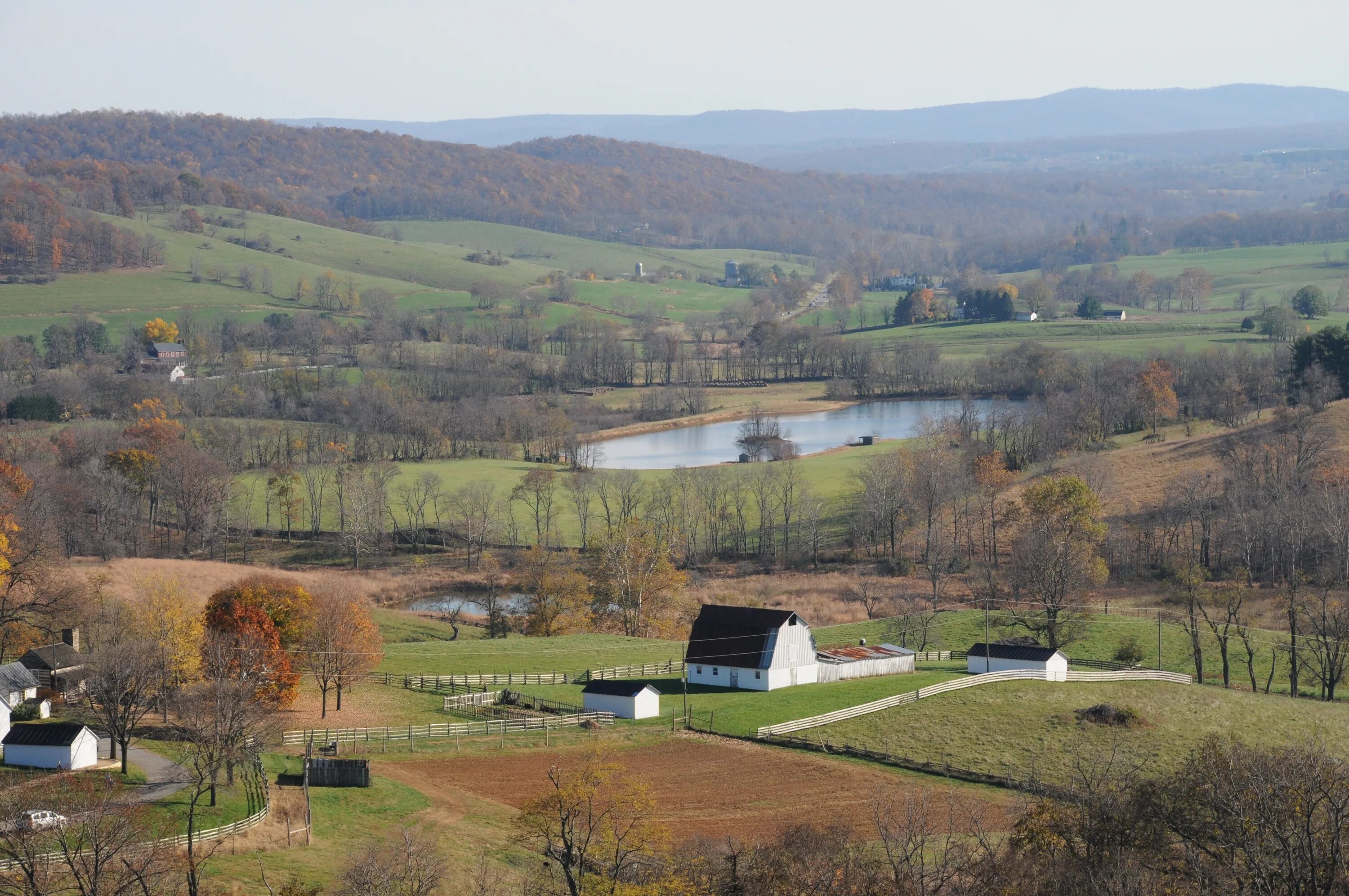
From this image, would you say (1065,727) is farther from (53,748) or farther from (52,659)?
(52,659)

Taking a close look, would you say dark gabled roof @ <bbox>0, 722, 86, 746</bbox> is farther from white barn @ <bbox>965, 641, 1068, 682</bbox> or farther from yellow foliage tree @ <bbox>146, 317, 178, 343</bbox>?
yellow foliage tree @ <bbox>146, 317, 178, 343</bbox>

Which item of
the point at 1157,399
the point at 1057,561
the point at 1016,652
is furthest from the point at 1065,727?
the point at 1157,399

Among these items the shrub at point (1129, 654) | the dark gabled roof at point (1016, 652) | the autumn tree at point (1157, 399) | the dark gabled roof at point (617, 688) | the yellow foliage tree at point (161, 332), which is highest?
the yellow foliage tree at point (161, 332)

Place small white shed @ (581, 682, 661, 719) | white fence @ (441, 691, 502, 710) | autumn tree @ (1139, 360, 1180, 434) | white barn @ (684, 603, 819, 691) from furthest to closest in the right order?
Result: autumn tree @ (1139, 360, 1180, 434) → white barn @ (684, 603, 819, 691) → white fence @ (441, 691, 502, 710) → small white shed @ (581, 682, 661, 719)

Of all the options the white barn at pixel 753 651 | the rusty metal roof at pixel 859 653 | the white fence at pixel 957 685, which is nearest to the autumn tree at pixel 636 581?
the rusty metal roof at pixel 859 653

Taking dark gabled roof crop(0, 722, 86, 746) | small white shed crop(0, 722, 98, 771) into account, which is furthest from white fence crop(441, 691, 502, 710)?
dark gabled roof crop(0, 722, 86, 746)

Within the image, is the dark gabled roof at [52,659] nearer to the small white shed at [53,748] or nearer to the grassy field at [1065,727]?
the small white shed at [53,748]

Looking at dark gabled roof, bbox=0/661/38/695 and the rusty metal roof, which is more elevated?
dark gabled roof, bbox=0/661/38/695
